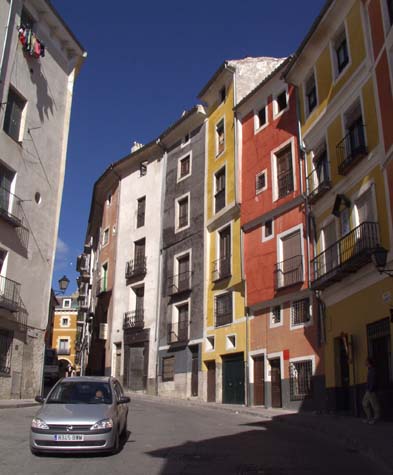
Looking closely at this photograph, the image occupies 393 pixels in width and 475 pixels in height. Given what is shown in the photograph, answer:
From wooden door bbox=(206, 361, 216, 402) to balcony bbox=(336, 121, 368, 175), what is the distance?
13.2 meters

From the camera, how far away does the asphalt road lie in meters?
8.00

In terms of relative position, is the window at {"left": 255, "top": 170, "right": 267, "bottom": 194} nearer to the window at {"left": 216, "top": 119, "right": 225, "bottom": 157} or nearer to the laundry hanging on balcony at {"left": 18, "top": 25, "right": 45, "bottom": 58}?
the window at {"left": 216, "top": 119, "right": 225, "bottom": 157}

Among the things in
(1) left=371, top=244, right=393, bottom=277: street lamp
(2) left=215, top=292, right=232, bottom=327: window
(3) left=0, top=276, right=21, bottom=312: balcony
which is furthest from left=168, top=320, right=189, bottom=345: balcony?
(1) left=371, top=244, right=393, bottom=277: street lamp

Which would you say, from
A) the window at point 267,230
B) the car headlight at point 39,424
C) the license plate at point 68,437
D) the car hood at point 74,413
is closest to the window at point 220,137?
the window at point 267,230

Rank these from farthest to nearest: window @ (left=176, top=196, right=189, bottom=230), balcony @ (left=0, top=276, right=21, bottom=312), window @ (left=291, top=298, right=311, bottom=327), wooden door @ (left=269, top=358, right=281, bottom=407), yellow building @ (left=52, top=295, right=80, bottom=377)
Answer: yellow building @ (left=52, top=295, right=80, bottom=377) → window @ (left=176, top=196, right=189, bottom=230) → wooden door @ (left=269, top=358, right=281, bottom=407) → balcony @ (left=0, top=276, right=21, bottom=312) → window @ (left=291, top=298, right=311, bottom=327)

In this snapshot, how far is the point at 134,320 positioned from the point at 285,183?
14.9 m

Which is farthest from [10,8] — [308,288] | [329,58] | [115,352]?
[115,352]

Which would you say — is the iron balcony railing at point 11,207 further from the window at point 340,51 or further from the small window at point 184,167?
the window at point 340,51

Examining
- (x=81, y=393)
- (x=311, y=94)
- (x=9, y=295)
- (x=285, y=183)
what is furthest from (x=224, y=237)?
A: (x=81, y=393)

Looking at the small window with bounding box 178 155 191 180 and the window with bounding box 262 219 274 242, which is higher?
the small window with bounding box 178 155 191 180

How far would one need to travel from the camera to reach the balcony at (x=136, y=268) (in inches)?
1364

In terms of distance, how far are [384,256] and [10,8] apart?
18572 millimetres

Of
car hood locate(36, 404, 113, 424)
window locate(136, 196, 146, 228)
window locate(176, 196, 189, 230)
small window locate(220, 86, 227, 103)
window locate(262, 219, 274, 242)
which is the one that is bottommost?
car hood locate(36, 404, 113, 424)

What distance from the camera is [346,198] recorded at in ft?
59.7
